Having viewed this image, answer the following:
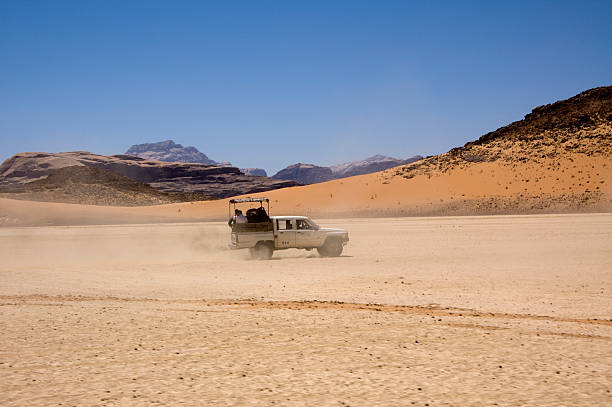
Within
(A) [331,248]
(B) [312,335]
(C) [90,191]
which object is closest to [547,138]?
(A) [331,248]

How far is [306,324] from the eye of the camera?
9.98 metres

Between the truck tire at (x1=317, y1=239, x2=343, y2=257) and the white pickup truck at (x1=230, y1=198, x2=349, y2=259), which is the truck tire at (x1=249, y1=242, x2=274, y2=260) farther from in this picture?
the truck tire at (x1=317, y1=239, x2=343, y2=257)

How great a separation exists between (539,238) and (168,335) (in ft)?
84.5

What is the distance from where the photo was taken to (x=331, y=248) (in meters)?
23.6

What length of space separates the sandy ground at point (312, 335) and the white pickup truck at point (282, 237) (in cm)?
295

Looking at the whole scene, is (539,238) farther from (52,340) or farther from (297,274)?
(52,340)

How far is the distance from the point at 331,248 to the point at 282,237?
6.71 feet

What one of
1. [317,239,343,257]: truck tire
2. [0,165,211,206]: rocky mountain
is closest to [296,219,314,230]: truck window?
[317,239,343,257]: truck tire

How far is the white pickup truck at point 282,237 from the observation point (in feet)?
74.4

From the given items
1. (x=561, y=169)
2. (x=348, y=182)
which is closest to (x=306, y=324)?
(x=561, y=169)

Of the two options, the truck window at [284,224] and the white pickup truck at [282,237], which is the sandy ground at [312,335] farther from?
the truck window at [284,224]

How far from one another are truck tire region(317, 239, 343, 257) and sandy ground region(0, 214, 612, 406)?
3.84m

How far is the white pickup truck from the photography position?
22672mm

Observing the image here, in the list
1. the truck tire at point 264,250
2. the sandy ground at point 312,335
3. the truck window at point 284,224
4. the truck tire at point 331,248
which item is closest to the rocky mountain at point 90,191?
the truck window at point 284,224
